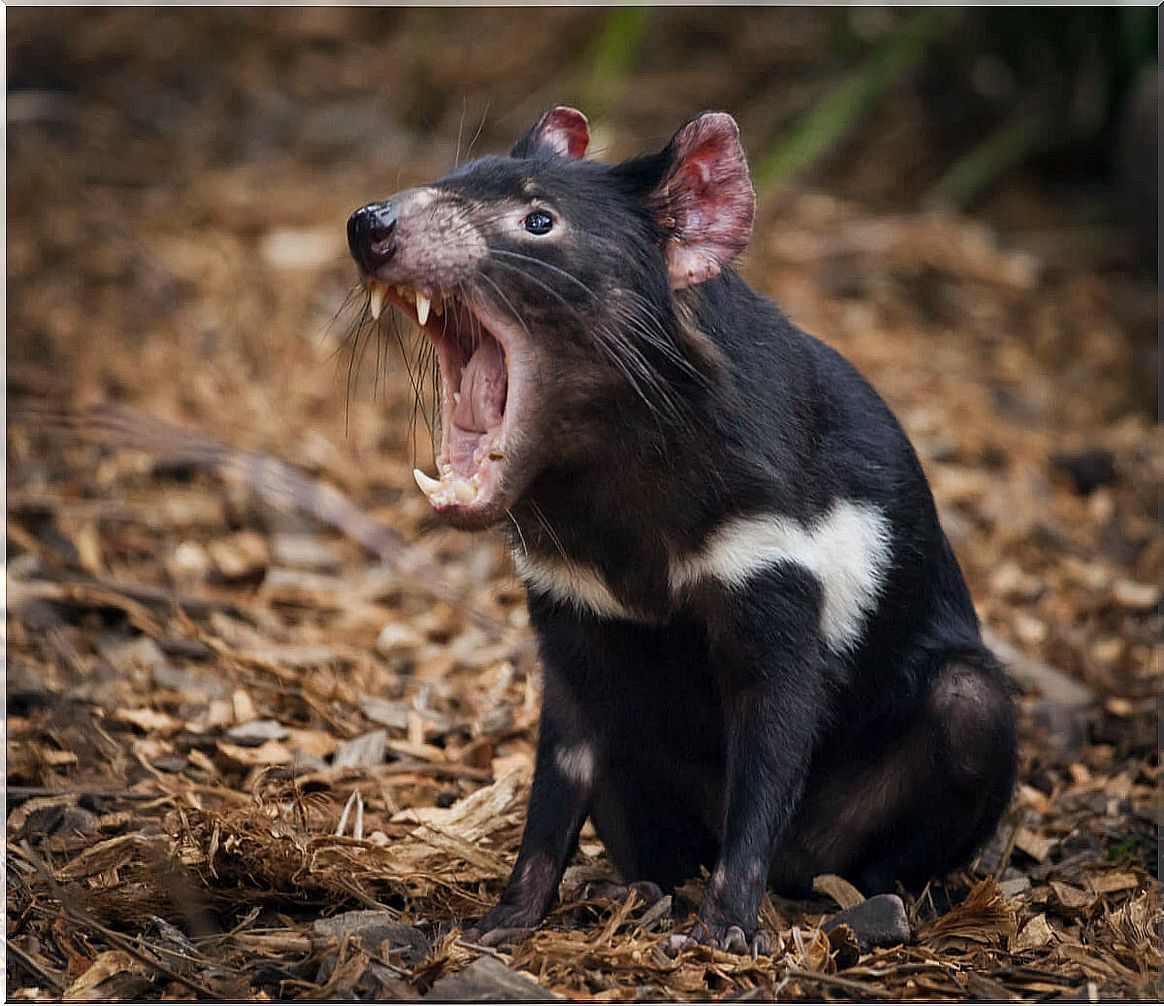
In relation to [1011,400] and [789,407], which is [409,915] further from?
[1011,400]

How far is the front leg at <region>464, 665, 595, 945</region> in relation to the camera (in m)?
2.86

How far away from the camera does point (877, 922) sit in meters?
2.84

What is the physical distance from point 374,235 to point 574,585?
70 cm

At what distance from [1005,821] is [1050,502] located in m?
2.26

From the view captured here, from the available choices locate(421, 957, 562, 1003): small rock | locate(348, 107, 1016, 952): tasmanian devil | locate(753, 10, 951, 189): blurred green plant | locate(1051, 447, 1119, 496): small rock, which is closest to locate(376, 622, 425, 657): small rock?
locate(348, 107, 1016, 952): tasmanian devil

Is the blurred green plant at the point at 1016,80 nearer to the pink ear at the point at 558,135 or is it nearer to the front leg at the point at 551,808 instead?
the pink ear at the point at 558,135

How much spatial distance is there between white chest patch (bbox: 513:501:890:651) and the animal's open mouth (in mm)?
267

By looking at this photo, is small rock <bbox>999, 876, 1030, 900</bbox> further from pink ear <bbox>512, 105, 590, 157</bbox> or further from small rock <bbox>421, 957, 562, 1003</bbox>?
pink ear <bbox>512, 105, 590, 157</bbox>

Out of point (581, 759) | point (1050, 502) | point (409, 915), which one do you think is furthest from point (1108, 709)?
point (409, 915)

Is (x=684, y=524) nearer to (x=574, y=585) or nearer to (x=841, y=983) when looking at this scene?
(x=574, y=585)

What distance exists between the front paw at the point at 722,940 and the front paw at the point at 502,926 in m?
0.27

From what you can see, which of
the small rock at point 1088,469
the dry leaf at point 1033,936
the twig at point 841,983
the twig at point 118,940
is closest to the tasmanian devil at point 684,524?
the twig at point 841,983

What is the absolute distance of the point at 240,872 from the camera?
2.86 meters

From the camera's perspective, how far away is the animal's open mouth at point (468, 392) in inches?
101
